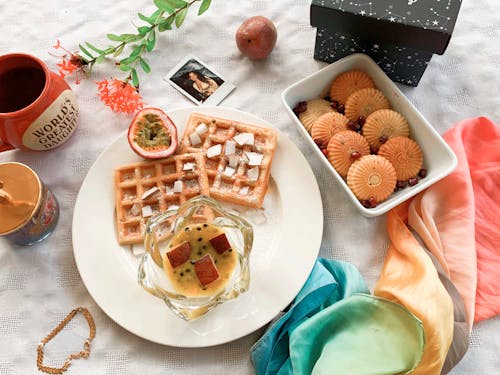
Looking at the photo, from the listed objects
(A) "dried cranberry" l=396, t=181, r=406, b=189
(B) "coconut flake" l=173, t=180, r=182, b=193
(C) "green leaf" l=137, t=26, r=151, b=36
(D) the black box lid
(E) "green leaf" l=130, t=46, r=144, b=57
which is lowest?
(B) "coconut flake" l=173, t=180, r=182, b=193

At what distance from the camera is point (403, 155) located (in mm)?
963

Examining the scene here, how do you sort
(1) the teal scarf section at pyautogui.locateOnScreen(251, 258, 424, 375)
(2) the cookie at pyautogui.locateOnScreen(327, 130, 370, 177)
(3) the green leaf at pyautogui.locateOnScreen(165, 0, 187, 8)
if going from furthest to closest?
(3) the green leaf at pyautogui.locateOnScreen(165, 0, 187, 8) → (2) the cookie at pyautogui.locateOnScreen(327, 130, 370, 177) → (1) the teal scarf section at pyautogui.locateOnScreen(251, 258, 424, 375)

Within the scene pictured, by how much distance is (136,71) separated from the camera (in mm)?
1100

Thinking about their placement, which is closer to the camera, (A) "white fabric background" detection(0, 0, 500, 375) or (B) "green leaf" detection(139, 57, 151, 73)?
(A) "white fabric background" detection(0, 0, 500, 375)

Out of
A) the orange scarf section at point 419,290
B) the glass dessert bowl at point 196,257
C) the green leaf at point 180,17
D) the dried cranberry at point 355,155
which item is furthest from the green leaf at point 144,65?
the orange scarf section at point 419,290

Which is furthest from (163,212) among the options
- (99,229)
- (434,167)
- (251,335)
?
(434,167)

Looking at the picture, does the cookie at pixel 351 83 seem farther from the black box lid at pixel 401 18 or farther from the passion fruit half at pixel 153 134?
the passion fruit half at pixel 153 134

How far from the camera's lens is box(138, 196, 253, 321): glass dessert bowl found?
896 millimetres

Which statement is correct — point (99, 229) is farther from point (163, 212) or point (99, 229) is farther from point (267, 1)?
point (267, 1)

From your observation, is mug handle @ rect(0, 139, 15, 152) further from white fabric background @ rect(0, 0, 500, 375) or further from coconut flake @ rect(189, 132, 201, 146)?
coconut flake @ rect(189, 132, 201, 146)

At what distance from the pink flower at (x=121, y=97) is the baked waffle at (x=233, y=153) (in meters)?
0.13

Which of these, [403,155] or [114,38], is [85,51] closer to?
[114,38]

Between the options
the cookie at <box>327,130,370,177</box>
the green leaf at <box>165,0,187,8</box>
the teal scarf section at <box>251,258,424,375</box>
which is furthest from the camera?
the green leaf at <box>165,0,187,8</box>

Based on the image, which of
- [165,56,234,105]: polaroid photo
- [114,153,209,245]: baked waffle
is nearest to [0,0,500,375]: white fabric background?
[165,56,234,105]: polaroid photo
